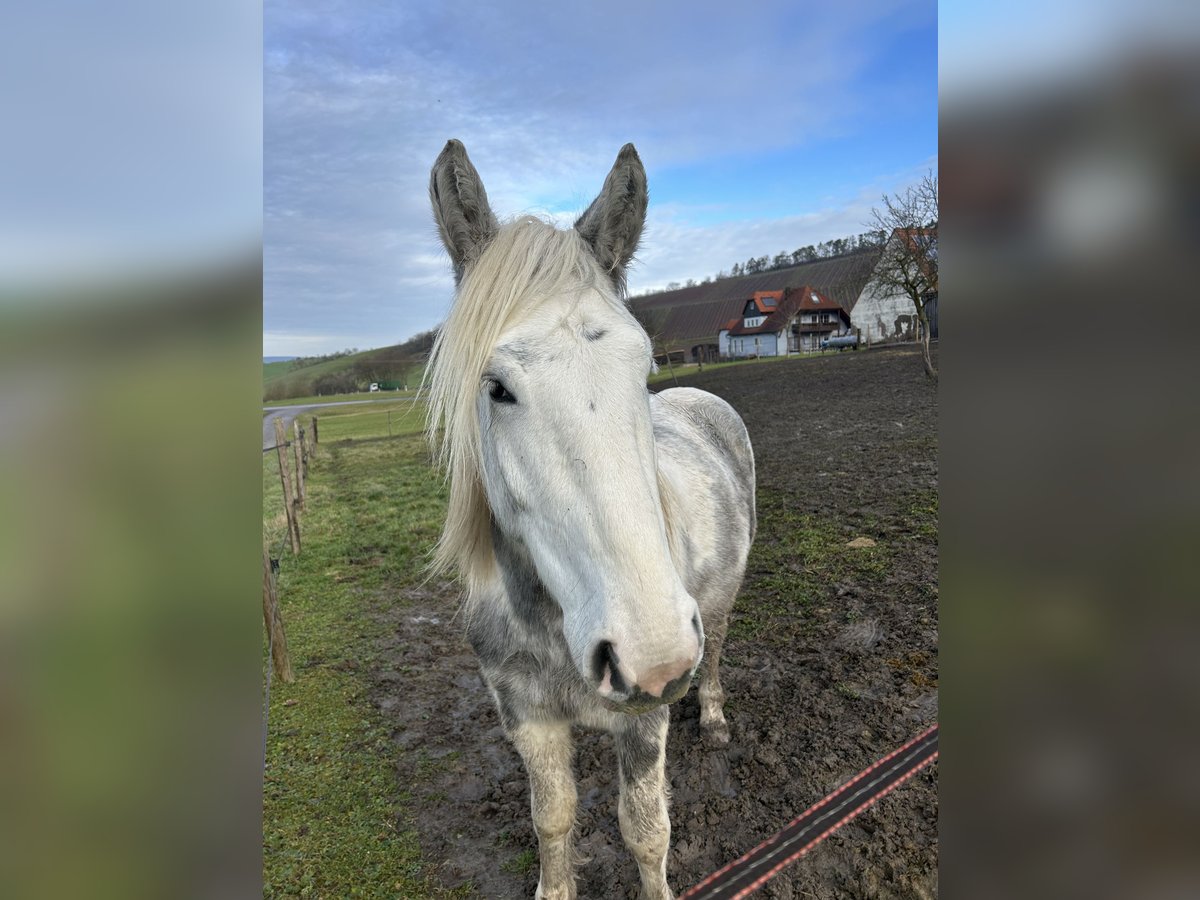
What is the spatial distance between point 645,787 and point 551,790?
393mm

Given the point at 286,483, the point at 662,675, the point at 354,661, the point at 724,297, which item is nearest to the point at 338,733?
the point at 354,661

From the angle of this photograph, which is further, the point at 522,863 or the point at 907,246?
the point at 907,246

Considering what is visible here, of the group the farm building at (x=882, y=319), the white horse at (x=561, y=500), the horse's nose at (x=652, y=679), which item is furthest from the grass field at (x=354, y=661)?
the farm building at (x=882, y=319)

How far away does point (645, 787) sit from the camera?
93.9 inches

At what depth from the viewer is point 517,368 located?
1636mm

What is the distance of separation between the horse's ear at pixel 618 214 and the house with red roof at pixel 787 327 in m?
34.3

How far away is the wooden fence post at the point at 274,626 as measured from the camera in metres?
4.06

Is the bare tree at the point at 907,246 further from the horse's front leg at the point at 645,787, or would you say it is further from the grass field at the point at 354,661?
the horse's front leg at the point at 645,787

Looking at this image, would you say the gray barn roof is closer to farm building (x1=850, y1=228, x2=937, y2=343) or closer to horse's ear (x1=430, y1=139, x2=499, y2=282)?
farm building (x1=850, y1=228, x2=937, y2=343)

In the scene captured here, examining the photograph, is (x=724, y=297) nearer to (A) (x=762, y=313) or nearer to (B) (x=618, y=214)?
(A) (x=762, y=313)

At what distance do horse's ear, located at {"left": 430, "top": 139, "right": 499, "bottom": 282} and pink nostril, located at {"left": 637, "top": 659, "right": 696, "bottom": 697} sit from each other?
54.6 inches
